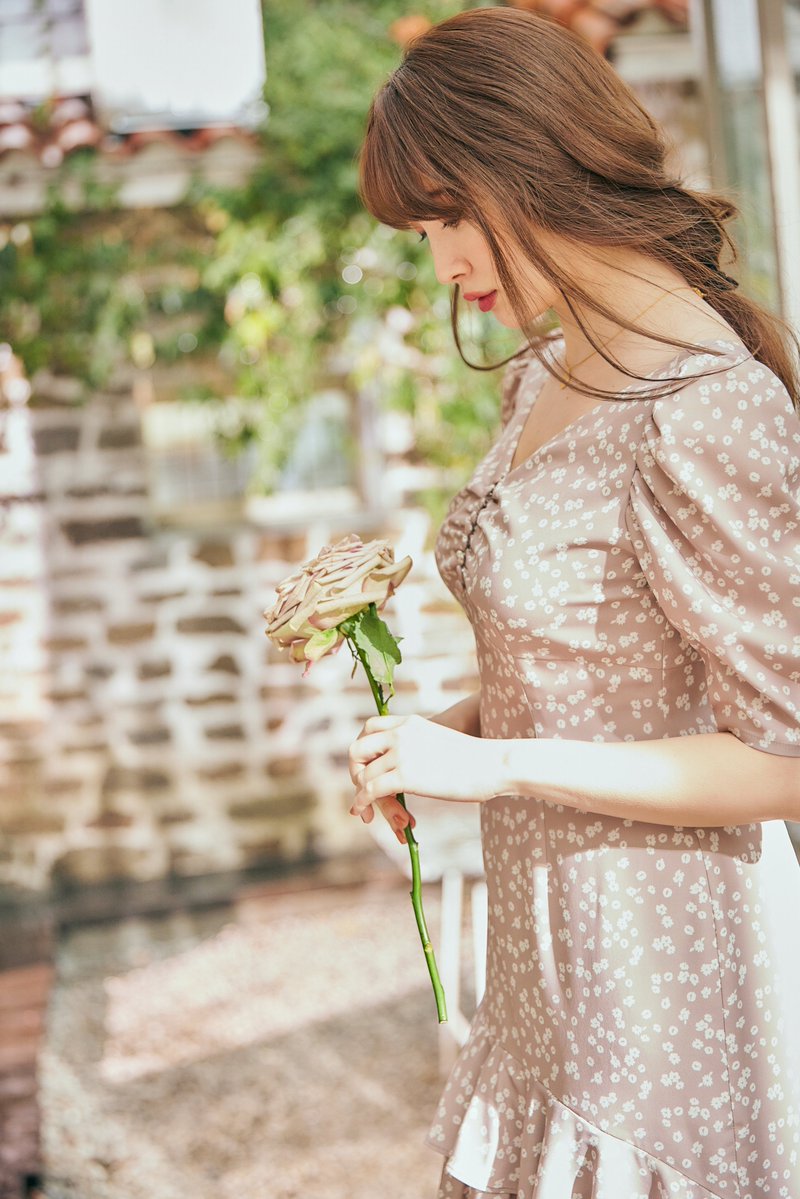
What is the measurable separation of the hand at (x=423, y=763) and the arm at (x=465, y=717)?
1.08ft

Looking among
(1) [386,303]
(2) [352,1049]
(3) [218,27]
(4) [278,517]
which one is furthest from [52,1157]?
(3) [218,27]

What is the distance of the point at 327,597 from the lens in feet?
4.15

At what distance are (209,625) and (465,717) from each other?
3.74m

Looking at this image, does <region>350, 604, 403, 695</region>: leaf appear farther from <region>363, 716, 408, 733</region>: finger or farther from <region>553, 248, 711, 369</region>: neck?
<region>553, 248, 711, 369</region>: neck

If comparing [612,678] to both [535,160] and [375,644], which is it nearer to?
[375,644]

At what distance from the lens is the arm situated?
5.14 feet

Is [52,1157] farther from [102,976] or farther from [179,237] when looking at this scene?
[179,237]

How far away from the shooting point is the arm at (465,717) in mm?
1566

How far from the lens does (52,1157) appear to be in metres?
3.24

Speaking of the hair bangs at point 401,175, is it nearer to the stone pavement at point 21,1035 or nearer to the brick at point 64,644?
the stone pavement at point 21,1035

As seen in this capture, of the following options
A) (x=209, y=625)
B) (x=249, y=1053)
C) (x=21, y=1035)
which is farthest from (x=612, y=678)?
(x=209, y=625)

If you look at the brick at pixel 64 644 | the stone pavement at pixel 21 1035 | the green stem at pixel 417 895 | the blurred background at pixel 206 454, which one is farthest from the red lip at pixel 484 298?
the brick at pixel 64 644

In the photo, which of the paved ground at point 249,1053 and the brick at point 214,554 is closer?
A: the paved ground at point 249,1053

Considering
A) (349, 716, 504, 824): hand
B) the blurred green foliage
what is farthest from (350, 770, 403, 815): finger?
the blurred green foliage
